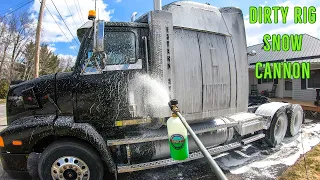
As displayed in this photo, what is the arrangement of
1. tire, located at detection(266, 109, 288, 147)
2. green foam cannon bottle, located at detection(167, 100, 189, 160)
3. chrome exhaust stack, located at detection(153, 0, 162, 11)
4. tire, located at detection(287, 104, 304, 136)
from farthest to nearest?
tire, located at detection(287, 104, 304, 136) → tire, located at detection(266, 109, 288, 147) → chrome exhaust stack, located at detection(153, 0, 162, 11) → green foam cannon bottle, located at detection(167, 100, 189, 160)

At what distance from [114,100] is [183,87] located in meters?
1.12

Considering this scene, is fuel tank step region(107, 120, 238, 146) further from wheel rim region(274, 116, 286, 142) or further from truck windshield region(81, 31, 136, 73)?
wheel rim region(274, 116, 286, 142)

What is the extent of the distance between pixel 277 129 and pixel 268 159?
1253 millimetres

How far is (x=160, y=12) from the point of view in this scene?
3422 millimetres

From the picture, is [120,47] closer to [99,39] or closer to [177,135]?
[99,39]

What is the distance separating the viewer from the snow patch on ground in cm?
403

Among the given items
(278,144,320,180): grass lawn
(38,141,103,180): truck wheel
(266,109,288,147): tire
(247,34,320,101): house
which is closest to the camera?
(38,141,103,180): truck wheel

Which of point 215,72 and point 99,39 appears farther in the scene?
point 215,72

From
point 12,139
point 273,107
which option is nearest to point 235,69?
point 273,107

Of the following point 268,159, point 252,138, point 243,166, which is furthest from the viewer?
point 252,138

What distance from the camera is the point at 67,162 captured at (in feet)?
10.2

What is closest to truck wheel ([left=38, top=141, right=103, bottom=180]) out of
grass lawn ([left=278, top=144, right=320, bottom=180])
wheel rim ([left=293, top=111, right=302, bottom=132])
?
grass lawn ([left=278, top=144, right=320, bottom=180])

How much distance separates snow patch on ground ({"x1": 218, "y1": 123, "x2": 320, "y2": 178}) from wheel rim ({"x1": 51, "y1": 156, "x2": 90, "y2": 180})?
2.53 meters

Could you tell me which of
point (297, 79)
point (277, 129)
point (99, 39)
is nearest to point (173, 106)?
point (99, 39)
